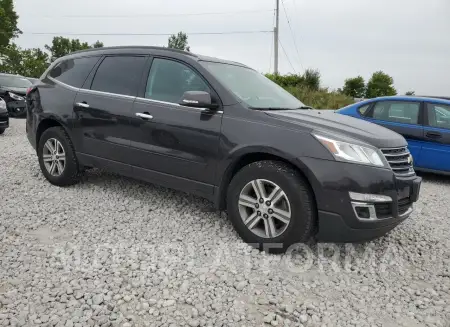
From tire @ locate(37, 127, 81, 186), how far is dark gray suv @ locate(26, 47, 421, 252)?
1 centimetres

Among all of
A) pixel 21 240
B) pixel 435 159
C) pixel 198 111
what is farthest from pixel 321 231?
pixel 435 159

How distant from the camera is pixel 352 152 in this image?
3082mm

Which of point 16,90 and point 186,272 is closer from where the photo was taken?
point 186,272

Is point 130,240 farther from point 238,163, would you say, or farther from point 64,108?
point 64,108

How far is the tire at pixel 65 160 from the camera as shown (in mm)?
4742

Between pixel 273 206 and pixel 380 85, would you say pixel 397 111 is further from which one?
pixel 380 85

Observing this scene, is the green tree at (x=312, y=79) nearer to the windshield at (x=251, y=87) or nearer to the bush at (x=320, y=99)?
the bush at (x=320, y=99)

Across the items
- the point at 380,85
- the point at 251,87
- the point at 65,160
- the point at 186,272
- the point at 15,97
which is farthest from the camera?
the point at 380,85

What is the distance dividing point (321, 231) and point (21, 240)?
259 cm

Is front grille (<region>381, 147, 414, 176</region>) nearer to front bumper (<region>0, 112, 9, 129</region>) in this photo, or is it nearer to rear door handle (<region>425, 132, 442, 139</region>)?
rear door handle (<region>425, 132, 442, 139</region>)

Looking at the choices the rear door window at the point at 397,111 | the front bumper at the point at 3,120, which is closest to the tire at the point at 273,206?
the rear door window at the point at 397,111

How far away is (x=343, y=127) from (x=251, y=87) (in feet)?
3.83

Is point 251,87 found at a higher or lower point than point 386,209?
higher

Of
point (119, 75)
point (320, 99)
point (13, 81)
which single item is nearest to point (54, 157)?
point (119, 75)
